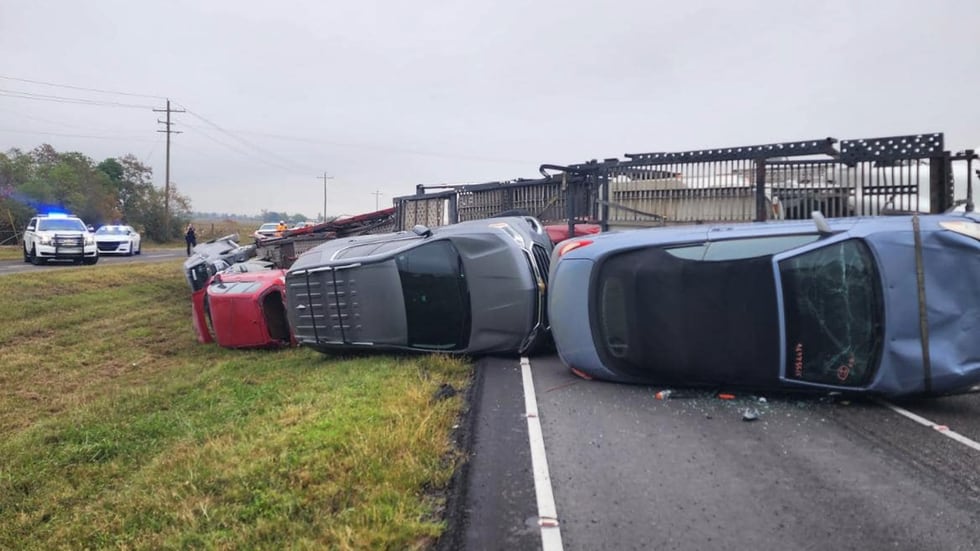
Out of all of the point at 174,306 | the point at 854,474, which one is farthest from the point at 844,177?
the point at 174,306

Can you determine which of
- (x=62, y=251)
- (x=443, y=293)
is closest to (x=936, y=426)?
(x=443, y=293)

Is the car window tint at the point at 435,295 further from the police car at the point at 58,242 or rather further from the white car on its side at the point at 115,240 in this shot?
the white car on its side at the point at 115,240

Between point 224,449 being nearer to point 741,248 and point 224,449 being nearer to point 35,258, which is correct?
point 741,248

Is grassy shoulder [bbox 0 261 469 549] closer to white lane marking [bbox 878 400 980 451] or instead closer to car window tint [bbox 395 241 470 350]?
car window tint [bbox 395 241 470 350]

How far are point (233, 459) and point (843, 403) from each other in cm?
476

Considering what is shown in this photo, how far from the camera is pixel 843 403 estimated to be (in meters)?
5.75

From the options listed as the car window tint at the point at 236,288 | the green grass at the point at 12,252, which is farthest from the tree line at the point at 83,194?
the car window tint at the point at 236,288

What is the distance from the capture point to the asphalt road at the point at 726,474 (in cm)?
355

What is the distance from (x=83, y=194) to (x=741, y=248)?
171 feet

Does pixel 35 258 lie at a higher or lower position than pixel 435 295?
higher

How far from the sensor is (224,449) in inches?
212

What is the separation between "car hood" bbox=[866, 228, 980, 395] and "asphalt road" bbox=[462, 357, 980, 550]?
0.37 metres

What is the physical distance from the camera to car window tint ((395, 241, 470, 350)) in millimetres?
7988

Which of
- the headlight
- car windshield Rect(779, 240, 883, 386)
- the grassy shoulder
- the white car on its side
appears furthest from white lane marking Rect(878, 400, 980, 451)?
the white car on its side
